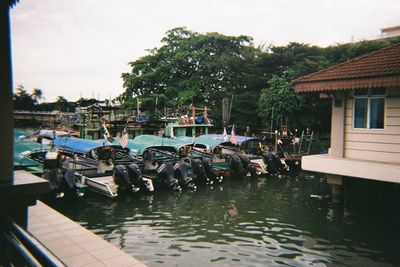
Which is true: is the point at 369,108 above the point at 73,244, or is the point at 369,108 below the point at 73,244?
above

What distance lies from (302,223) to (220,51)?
30246 mm

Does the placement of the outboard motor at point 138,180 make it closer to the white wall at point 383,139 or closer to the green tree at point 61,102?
the white wall at point 383,139

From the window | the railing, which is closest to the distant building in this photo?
the window

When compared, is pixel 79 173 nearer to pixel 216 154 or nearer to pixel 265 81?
pixel 216 154

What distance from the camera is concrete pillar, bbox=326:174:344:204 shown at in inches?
433

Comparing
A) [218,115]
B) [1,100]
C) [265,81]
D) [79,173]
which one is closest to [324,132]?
[265,81]

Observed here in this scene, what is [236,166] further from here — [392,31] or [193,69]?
[392,31]

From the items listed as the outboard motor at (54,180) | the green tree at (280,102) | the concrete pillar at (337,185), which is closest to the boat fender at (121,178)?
the outboard motor at (54,180)

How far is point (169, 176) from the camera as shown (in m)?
15.0

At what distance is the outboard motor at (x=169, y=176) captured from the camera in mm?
14797

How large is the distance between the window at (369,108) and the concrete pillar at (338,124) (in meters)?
0.38

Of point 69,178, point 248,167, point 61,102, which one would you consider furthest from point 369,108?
point 61,102

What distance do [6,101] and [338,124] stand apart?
10.3 metres

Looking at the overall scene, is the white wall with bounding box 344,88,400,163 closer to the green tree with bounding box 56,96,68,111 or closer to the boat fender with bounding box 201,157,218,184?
the boat fender with bounding box 201,157,218,184
